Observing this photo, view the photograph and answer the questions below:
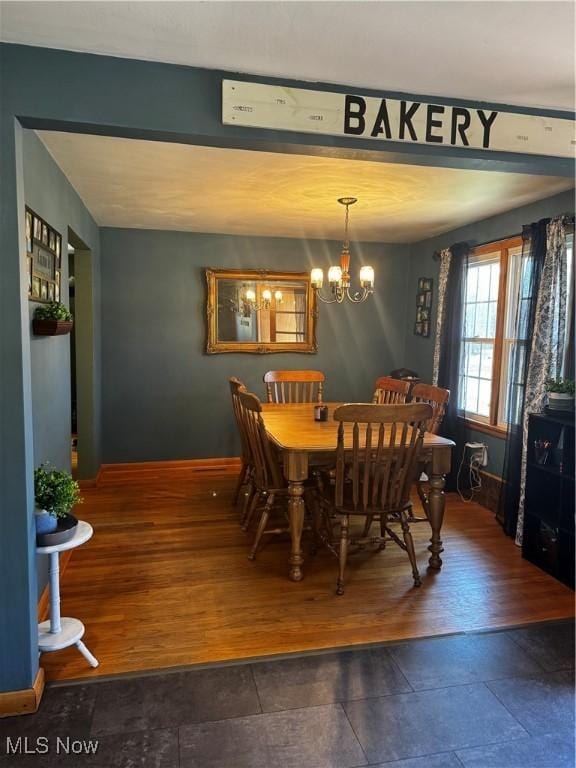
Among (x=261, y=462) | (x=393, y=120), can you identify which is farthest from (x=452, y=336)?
(x=393, y=120)

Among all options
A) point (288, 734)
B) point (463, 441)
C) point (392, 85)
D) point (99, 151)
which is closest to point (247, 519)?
point (288, 734)

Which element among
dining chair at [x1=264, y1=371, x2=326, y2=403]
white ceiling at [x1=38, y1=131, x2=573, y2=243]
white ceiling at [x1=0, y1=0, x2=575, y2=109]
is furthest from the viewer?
dining chair at [x1=264, y1=371, x2=326, y2=403]

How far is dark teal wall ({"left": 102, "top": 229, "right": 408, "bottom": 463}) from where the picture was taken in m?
4.81

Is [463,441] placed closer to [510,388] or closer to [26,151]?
[510,388]

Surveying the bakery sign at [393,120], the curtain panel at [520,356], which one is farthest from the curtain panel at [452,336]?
the bakery sign at [393,120]

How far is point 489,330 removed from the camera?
4141 mm

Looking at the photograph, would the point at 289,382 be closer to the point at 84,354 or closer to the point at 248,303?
the point at 248,303

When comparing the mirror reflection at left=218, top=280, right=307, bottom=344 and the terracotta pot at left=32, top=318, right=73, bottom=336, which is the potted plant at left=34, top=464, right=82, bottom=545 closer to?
the terracotta pot at left=32, top=318, right=73, bottom=336

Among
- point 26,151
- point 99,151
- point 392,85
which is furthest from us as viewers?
point 99,151

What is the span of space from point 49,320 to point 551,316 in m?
2.95

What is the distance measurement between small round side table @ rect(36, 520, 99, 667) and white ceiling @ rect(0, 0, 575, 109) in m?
1.78

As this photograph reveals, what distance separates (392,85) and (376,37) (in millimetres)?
321

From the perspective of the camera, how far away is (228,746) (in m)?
1.73

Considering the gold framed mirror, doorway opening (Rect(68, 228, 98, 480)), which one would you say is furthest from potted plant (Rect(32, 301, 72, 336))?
the gold framed mirror
